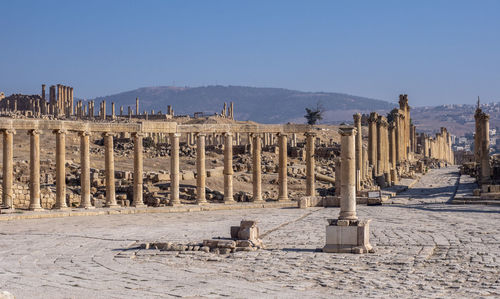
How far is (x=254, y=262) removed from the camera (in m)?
16.8

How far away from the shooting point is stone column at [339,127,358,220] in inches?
755

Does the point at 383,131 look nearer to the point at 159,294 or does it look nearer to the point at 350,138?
the point at 350,138

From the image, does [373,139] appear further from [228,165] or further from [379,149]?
[228,165]

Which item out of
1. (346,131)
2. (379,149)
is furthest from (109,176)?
(379,149)

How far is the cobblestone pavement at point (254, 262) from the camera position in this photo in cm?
1363

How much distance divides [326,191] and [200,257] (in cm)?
2545

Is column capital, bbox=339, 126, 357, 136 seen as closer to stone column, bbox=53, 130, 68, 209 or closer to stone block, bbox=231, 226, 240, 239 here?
stone block, bbox=231, 226, 240, 239

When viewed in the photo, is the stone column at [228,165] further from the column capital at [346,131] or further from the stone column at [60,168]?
the column capital at [346,131]

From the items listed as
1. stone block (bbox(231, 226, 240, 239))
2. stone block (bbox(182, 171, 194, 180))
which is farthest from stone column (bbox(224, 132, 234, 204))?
stone block (bbox(182, 171, 194, 180))

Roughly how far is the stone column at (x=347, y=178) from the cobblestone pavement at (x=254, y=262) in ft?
3.93

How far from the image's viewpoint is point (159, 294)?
43.3ft

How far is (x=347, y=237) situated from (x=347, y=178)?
216 cm

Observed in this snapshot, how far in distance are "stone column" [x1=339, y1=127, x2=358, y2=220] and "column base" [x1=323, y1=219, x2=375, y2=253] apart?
46cm

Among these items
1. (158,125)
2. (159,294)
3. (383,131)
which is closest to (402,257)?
(159,294)
